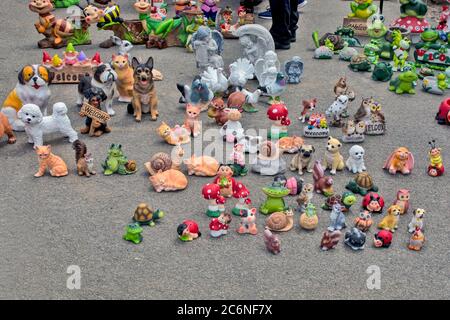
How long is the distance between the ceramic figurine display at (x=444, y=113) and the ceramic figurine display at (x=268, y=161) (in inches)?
124

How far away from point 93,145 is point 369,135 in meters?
4.02

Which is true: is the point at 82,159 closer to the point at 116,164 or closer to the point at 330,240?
the point at 116,164

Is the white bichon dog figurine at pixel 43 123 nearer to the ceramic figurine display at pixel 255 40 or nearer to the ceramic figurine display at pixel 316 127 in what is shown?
the ceramic figurine display at pixel 316 127

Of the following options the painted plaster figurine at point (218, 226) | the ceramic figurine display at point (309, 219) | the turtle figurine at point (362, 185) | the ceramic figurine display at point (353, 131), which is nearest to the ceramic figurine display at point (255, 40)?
the ceramic figurine display at point (353, 131)

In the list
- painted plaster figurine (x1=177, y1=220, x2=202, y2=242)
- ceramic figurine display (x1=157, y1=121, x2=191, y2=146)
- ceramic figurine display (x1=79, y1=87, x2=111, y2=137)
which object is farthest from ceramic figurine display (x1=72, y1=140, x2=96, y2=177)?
painted plaster figurine (x1=177, y1=220, x2=202, y2=242)

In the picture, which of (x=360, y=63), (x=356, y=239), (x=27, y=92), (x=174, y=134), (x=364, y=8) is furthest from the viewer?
(x=364, y=8)

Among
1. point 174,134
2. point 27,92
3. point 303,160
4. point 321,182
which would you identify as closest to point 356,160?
point 303,160

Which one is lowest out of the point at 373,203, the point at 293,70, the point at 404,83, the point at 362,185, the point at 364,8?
the point at 373,203

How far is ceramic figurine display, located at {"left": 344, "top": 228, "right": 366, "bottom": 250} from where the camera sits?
7.07m

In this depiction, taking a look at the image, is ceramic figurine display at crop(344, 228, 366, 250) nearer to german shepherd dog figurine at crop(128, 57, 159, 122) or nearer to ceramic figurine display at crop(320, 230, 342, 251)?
ceramic figurine display at crop(320, 230, 342, 251)

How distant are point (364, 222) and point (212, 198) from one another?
1.72 meters

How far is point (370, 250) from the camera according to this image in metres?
7.13

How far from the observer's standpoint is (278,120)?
31.1 feet

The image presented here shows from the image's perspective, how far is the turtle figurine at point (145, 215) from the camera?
7.44 meters
